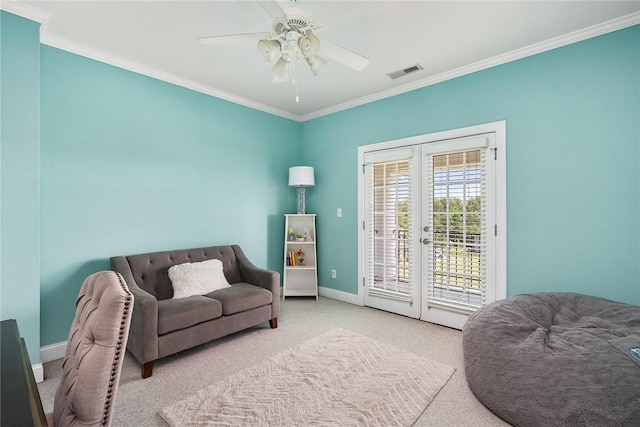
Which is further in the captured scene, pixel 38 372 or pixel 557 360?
pixel 38 372

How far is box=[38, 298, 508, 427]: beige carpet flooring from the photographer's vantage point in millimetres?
1929

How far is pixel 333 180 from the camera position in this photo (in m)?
4.46

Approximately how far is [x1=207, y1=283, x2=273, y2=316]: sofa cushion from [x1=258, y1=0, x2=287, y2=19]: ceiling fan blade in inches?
93.1

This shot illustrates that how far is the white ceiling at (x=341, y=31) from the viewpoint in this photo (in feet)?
7.30

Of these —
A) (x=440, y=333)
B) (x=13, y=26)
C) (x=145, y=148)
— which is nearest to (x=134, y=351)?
(x=145, y=148)

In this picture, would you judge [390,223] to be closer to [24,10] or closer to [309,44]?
[309,44]

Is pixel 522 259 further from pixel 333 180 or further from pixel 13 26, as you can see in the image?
pixel 13 26

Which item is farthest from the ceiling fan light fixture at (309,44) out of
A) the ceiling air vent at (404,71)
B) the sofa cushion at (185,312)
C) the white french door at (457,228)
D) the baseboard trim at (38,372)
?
the baseboard trim at (38,372)

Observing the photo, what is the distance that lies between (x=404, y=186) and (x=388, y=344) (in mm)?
1807

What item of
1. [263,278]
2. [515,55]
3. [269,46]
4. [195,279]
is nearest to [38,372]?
[195,279]

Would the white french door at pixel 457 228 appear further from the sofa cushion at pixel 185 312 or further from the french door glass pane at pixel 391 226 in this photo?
the sofa cushion at pixel 185 312

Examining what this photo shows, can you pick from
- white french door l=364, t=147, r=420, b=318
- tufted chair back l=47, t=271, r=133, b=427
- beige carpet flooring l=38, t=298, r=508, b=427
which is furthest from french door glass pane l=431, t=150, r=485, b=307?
tufted chair back l=47, t=271, r=133, b=427

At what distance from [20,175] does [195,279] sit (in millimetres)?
1573

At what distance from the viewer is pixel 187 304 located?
2670 mm
